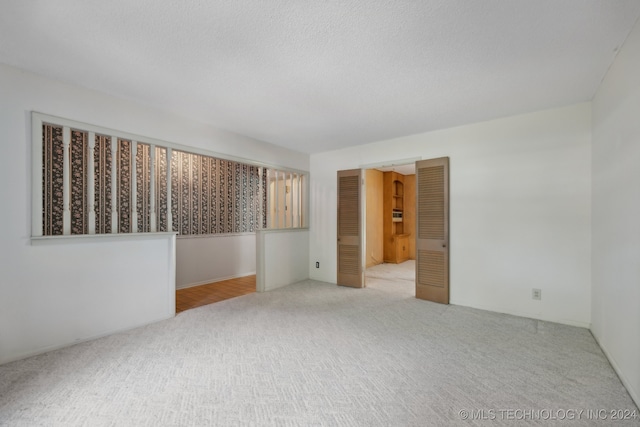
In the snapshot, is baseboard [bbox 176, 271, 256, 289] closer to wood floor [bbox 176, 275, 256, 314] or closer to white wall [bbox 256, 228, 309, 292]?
wood floor [bbox 176, 275, 256, 314]

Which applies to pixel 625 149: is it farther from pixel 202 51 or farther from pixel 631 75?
pixel 202 51

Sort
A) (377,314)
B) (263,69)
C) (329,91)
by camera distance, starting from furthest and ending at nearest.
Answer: (377,314)
(329,91)
(263,69)

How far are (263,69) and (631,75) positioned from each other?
8.71 ft

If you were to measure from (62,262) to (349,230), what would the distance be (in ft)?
12.0

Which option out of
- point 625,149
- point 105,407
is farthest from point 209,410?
point 625,149

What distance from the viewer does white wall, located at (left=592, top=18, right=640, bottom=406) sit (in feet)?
6.07

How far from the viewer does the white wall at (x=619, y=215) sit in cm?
185

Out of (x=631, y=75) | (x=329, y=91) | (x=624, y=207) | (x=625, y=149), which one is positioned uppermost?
(x=329, y=91)

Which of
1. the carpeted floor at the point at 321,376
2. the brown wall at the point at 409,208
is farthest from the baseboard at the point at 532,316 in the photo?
the brown wall at the point at 409,208

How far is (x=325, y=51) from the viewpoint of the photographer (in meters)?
2.11

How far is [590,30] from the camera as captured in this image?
6.12 ft

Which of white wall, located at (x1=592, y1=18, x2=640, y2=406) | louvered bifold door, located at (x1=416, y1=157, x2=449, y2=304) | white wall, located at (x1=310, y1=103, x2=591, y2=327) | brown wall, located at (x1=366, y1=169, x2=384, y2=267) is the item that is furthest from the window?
white wall, located at (x1=592, y1=18, x2=640, y2=406)

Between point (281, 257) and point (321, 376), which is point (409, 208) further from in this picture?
point (321, 376)

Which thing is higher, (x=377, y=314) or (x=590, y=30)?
(x=590, y=30)
